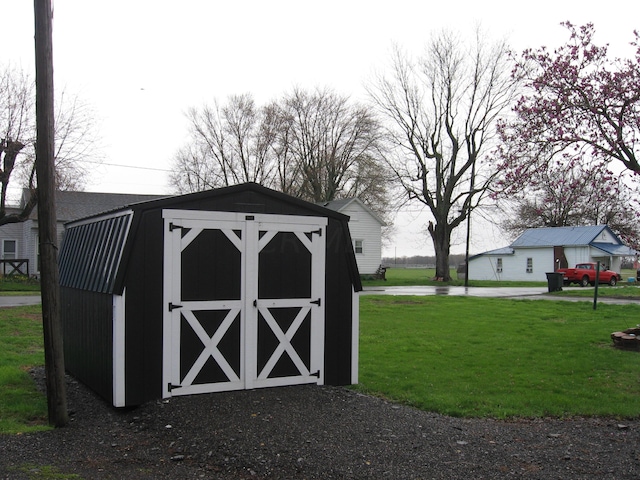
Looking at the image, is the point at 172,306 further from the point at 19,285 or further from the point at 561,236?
the point at 561,236

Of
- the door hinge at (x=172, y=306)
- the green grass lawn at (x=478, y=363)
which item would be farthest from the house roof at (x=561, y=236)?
the door hinge at (x=172, y=306)

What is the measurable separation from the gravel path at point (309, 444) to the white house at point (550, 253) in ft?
142

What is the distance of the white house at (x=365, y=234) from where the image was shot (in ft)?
140

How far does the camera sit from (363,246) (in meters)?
43.0

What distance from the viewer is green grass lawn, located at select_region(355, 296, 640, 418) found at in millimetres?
8102

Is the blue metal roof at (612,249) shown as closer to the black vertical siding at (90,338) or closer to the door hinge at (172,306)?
the black vertical siding at (90,338)

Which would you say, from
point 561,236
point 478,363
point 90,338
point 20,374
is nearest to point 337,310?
point 90,338

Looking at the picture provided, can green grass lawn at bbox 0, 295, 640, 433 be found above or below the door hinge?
below

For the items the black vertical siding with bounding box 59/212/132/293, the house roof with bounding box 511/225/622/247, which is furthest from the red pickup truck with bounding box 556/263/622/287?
the black vertical siding with bounding box 59/212/132/293

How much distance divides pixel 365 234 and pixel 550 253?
1679 cm

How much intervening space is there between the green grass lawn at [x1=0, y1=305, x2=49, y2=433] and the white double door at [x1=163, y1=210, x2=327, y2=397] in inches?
62.1

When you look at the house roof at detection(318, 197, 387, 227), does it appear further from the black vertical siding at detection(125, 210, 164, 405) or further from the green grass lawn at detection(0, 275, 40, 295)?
the black vertical siding at detection(125, 210, 164, 405)

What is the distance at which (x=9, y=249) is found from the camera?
3762 cm

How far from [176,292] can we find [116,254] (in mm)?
882
